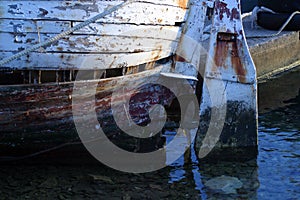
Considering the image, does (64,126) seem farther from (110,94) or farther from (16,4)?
(16,4)

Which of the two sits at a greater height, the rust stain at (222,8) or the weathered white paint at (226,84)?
the rust stain at (222,8)

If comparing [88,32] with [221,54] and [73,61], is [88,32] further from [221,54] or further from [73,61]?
[221,54]

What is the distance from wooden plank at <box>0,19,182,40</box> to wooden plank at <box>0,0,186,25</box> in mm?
42

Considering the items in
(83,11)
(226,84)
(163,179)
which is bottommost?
(163,179)

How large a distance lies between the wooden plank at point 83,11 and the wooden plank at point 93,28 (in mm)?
42

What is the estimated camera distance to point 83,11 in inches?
175

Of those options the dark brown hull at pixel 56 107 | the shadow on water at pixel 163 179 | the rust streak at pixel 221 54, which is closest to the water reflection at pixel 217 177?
the shadow on water at pixel 163 179

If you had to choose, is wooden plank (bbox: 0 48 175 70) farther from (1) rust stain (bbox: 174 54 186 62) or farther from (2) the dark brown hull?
(1) rust stain (bbox: 174 54 186 62)

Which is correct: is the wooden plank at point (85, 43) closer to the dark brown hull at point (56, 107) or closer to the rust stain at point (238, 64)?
the dark brown hull at point (56, 107)

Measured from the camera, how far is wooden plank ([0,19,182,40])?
429cm

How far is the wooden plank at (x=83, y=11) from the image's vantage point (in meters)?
4.27

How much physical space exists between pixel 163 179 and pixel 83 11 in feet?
5.58

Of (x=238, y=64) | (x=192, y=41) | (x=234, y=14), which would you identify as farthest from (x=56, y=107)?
(x=234, y=14)

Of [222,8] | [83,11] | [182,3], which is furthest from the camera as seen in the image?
[222,8]
